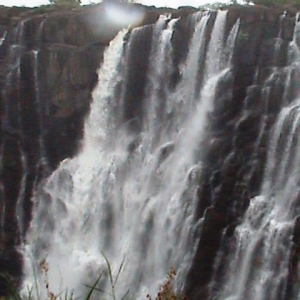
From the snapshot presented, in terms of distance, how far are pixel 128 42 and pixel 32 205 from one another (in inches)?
250

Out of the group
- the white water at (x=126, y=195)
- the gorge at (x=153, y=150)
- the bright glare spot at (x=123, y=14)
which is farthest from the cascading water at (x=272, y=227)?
the bright glare spot at (x=123, y=14)

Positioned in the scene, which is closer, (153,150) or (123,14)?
(153,150)

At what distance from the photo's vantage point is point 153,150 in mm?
19328

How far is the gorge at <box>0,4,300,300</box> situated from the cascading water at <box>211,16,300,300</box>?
0.12ft

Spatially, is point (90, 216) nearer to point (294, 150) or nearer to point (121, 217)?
point (121, 217)

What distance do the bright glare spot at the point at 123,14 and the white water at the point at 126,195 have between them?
0.91 m

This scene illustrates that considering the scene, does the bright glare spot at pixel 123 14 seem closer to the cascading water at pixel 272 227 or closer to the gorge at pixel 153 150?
the gorge at pixel 153 150

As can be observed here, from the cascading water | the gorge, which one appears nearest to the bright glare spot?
the gorge

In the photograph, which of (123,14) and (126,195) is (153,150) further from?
(123,14)

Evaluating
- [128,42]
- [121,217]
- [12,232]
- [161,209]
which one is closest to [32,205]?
[12,232]

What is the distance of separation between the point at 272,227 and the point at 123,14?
9.84 meters

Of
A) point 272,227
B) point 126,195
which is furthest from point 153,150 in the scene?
point 272,227

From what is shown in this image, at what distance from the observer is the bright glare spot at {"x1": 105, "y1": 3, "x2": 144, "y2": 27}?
2097 centimetres

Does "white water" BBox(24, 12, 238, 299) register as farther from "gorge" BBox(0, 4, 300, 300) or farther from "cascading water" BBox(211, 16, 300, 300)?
"cascading water" BBox(211, 16, 300, 300)
